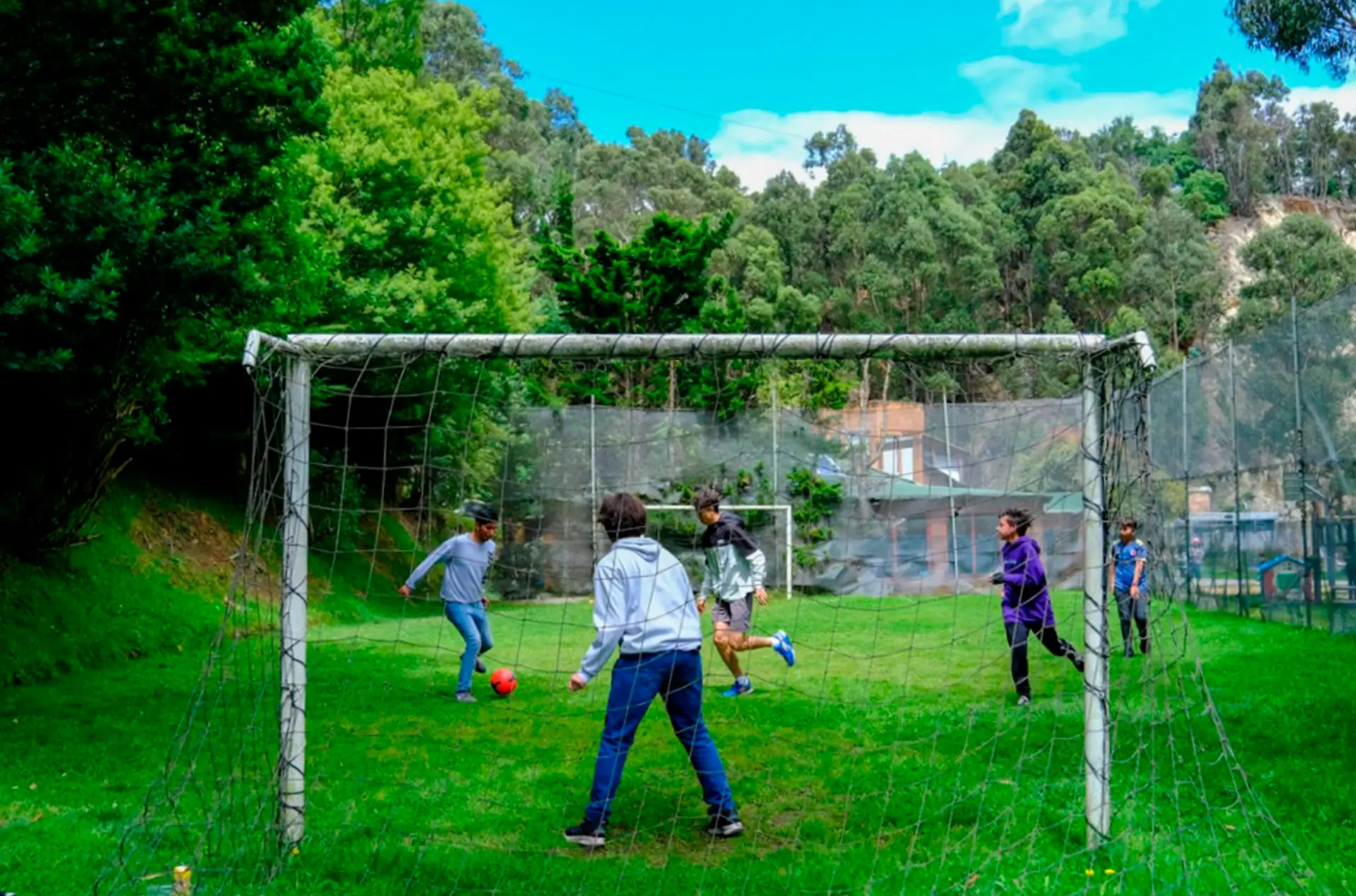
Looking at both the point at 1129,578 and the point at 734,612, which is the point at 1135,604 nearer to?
the point at 1129,578

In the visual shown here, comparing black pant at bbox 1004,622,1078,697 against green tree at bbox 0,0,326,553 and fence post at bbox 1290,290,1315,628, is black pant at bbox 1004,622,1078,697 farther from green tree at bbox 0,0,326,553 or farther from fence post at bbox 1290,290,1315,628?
fence post at bbox 1290,290,1315,628

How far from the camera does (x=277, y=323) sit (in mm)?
15344

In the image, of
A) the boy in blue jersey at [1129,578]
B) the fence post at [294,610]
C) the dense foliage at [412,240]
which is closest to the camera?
the fence post at [294,610]

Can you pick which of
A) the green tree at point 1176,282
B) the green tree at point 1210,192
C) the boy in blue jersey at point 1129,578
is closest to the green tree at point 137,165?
the boy in blue jersey at point 1129,578

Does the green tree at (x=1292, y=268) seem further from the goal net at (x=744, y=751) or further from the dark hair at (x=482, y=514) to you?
the dark hair at (x=482, y=514)

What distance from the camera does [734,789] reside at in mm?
6023

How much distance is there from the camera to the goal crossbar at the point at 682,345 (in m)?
5.08

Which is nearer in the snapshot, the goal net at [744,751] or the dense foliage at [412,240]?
the goal net at [744,751]

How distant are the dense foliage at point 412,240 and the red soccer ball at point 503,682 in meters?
1.76

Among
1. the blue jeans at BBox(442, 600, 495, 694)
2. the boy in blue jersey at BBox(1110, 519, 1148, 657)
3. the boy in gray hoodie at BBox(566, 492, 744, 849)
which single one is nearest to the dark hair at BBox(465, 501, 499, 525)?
the blue jeans at BBox(442, 600, 495, 694)

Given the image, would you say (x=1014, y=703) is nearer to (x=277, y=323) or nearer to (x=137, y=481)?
(x=277, y=323)

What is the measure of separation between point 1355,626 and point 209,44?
458 inches

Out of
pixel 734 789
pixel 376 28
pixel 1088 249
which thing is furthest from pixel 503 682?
pixel 1088 249

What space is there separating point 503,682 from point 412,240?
13.3 meters
